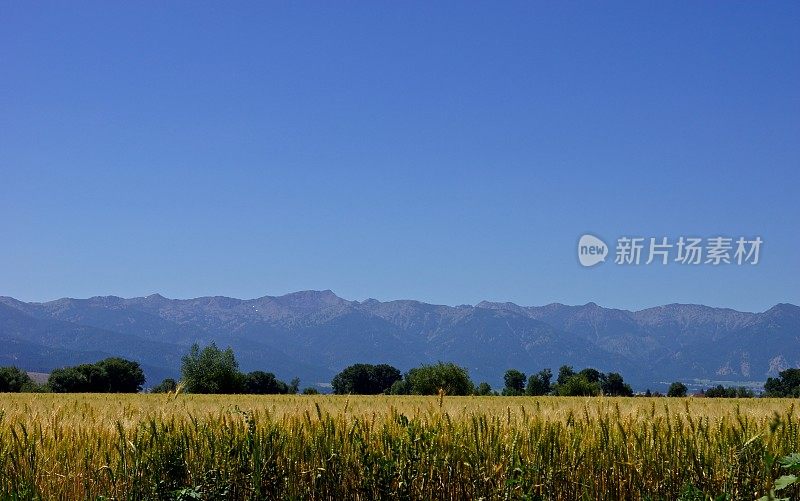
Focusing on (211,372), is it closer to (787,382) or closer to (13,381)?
(13,381)

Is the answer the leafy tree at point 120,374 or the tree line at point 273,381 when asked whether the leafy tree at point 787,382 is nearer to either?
the tree line at point 273,381

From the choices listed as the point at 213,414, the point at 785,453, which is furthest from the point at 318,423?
the point at 785,453

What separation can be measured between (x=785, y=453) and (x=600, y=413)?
1.90m

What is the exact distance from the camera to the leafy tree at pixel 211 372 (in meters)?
71.8

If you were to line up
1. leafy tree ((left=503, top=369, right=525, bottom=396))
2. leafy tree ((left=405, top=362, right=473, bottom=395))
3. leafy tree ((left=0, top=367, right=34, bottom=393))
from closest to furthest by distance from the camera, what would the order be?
leafy tree ((left=405, top=362, right=473, bottom=395)) < leafy tree ((left=0, top=367, right=34, bottom=393)) < leafy tree ((left=503, top=369, right=525, bottom=396))

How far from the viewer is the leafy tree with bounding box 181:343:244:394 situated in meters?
71.8

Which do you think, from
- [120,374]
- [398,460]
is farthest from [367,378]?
[398,460]

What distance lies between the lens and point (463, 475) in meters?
7.45

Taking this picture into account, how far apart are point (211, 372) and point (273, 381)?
236 ft

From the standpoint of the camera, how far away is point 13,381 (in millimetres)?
111062

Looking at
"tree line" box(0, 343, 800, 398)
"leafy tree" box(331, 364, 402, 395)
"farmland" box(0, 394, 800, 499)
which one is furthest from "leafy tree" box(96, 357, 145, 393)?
"farmland" box(0, 394, 800, 499)

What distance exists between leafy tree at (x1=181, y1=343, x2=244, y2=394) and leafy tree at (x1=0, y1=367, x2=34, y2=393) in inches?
1346

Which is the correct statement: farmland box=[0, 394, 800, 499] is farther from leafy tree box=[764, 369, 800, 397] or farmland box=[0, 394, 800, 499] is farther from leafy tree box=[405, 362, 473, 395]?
leafy tree box=[764, 369, 800, 397]

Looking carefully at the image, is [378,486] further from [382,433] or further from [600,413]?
[600,413]
